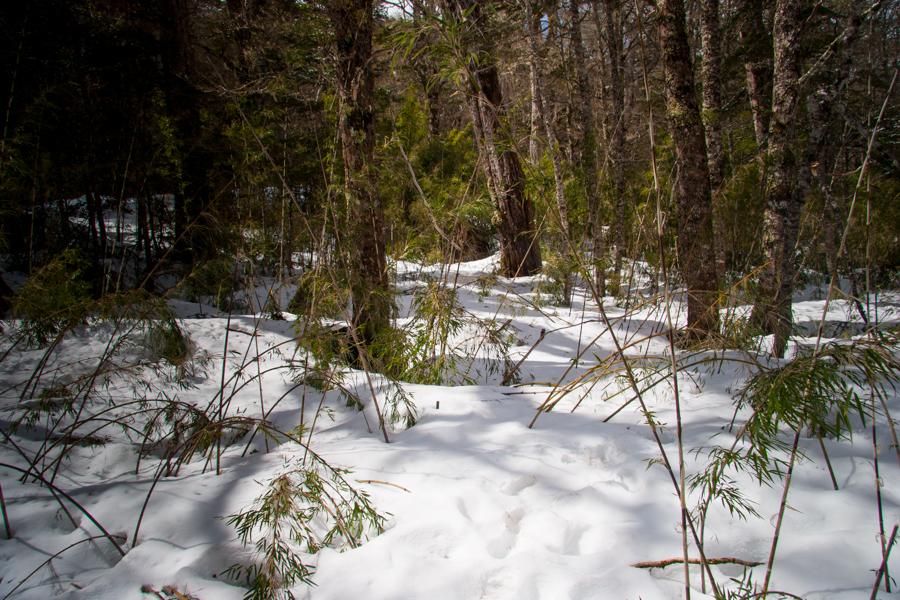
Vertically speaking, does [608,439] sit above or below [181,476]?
above

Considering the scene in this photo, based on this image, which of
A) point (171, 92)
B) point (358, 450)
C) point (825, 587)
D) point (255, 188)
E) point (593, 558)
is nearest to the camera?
point (825, 587)

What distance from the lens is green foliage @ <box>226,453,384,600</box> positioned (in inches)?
43.0

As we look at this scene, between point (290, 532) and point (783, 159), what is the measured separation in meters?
3.36

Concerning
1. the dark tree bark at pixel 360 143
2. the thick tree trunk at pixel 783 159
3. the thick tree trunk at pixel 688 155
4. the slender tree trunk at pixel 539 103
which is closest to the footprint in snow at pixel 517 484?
the dark tree bark at pixel 360 143

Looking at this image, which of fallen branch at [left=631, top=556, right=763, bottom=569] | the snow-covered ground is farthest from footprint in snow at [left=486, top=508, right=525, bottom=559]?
fallen branch at [left=631, top=556, right=763, bottom=569]

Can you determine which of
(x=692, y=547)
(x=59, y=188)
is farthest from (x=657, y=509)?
(x=59, y=188)

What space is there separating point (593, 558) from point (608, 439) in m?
0.60

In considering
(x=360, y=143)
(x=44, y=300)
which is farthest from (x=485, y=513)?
(x=44, y=300)

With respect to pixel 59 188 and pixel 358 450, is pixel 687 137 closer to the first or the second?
pixel 358 450

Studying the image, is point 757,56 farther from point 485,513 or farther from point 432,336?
point 485,513

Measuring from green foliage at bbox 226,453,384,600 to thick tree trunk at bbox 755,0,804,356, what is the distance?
8.87 feet

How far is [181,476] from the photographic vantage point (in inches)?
67.5

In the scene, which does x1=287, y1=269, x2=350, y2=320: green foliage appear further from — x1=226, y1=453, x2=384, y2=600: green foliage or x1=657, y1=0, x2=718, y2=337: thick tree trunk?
x1=657, y1=0, x2=718, y2=337: thick tree trunk

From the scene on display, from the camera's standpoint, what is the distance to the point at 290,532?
1.23 metres
